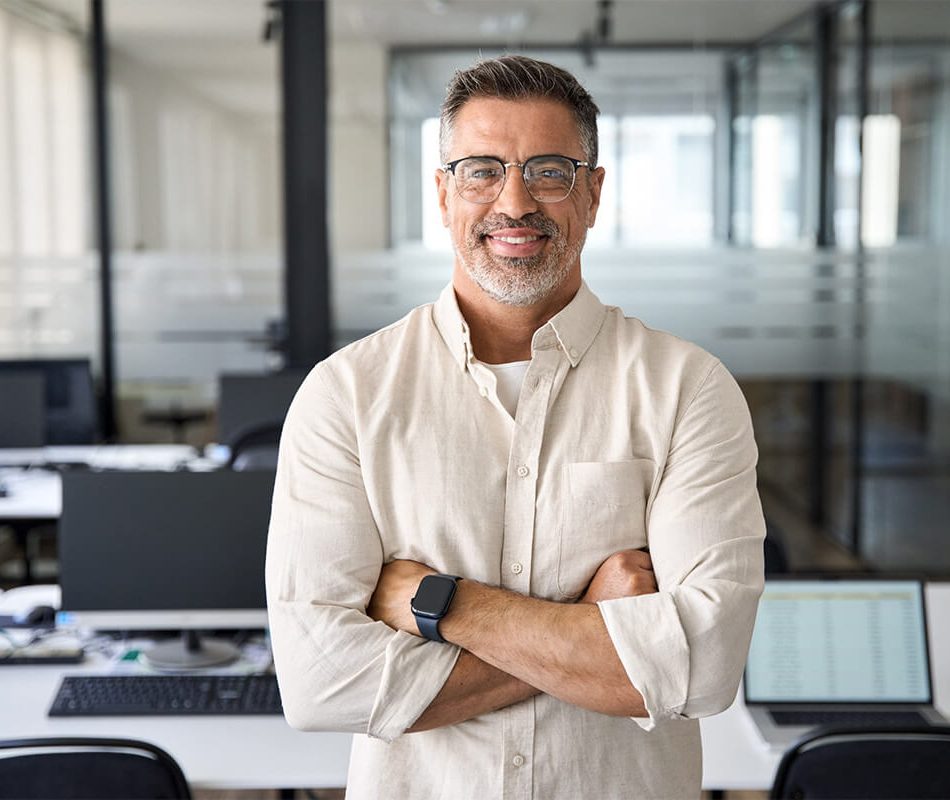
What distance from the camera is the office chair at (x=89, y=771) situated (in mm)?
1979

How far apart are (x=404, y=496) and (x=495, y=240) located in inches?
13.6

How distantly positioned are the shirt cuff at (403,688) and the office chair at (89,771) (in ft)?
2.31

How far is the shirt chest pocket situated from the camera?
150 centimetres

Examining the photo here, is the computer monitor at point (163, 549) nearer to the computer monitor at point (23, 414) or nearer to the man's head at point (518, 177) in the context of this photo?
the man's head at point (518, 177)

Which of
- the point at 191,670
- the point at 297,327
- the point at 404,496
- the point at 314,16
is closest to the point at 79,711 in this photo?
the point at 191,670

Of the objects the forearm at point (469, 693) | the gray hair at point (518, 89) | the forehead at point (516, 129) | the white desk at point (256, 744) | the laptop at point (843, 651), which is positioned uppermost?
the gray hair at point (518, 89)

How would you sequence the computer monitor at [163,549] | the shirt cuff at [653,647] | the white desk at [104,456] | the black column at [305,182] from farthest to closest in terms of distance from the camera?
the black column at [305,182] → the white desk at [104,456] → the computer monitor at [163,549] → the shirt cuff at [653,647]

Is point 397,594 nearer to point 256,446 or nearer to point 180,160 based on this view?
point 256,446

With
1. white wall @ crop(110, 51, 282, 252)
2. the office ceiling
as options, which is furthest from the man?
white wall @ crop(110, 51, 282, 252)

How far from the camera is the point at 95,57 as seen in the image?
17.6ft

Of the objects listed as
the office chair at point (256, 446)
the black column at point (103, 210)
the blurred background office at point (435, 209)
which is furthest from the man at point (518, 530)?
the black column at point (103, 210)

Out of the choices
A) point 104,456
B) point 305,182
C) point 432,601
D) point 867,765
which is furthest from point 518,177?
point 305,182

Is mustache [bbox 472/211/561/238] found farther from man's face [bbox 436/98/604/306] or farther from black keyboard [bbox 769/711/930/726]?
black keyboard [bbox 769/711/930/726]

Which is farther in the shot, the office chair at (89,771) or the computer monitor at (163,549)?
the computer monitor at (163,549)
